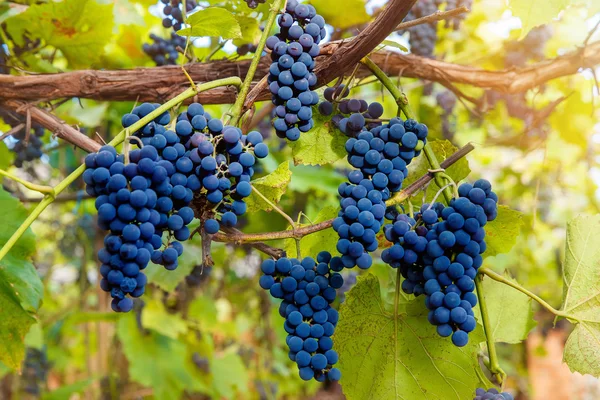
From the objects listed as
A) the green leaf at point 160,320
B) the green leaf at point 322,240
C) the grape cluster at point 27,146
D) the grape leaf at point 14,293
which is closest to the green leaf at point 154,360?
the green leaf at point 160,320

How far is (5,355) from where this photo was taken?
1159 mm

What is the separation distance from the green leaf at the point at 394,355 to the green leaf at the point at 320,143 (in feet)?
0.82

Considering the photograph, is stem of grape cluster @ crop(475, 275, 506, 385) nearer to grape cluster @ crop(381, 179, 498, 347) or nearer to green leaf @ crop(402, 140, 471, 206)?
grape cluster @ crop(381, 179, 498, 347)

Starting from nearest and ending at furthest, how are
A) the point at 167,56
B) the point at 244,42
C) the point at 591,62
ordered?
1. the point at 244,42
2. the point at 591,62
3. the point at 167,56

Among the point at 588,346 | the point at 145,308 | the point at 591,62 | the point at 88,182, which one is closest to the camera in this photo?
the point at 88,182

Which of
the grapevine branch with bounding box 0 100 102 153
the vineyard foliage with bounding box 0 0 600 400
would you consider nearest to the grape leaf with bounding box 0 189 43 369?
the vineyard foliage with bounding box 0 0 600 400

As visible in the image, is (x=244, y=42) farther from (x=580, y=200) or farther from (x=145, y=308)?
(x=580, y=200)

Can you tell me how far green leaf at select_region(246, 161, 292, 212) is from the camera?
924 mm

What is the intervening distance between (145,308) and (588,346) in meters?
1.70

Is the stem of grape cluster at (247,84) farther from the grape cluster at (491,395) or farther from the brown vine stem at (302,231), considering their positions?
the grape cluster at (491,395)

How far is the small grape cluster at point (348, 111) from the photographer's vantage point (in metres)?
0.98

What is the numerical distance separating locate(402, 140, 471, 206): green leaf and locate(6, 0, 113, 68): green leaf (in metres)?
0.94

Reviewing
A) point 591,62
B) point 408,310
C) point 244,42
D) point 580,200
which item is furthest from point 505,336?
point 580,200

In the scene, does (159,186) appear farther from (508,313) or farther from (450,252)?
(508,313)
